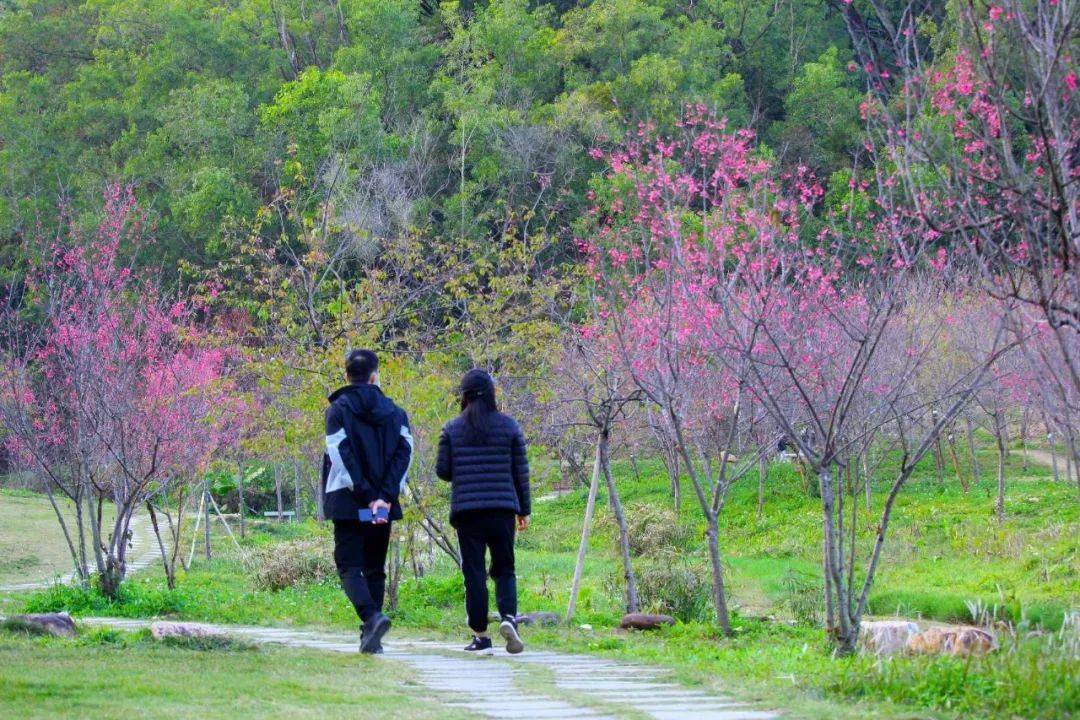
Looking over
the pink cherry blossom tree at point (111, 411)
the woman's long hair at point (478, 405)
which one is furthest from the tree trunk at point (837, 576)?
the pink cherry blossom tree at point (111, 411)

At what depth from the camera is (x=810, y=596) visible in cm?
1221

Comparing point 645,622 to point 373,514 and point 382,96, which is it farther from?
point 382,96

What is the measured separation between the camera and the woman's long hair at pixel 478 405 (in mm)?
7730

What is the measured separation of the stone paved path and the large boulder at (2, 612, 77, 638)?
1198 millimetres

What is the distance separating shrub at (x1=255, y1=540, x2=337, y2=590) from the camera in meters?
14.8

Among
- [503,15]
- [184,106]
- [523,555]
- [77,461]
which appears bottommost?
[523,555]

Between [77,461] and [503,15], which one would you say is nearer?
[77,461]

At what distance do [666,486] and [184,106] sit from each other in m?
18.1

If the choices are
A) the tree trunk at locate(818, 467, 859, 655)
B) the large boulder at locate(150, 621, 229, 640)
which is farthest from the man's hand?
the tree trunk at locate(818, 467, 859, 655)

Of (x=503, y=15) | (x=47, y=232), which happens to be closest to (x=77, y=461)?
(x=47, y=232)

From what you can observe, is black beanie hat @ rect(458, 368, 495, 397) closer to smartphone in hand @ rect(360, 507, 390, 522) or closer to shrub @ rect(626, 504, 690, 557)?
smartphone in hand @ rect(360, 507, 390, 522)

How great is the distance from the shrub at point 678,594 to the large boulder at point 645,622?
4.17 feet

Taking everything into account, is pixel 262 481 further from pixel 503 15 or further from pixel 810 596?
pixel 810 596

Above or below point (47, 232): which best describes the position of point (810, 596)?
below
